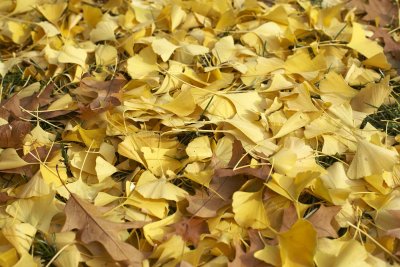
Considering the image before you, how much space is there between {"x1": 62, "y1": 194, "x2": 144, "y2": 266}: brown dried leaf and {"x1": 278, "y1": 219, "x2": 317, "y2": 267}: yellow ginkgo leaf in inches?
7.8

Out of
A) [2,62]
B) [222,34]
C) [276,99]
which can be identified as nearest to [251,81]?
[276,99]

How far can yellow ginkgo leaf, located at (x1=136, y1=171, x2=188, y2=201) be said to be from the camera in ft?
2.63

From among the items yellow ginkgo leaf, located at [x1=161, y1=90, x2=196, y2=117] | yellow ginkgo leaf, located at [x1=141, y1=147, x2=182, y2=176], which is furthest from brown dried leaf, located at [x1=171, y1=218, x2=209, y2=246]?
yellow ginkgo leaf, located at [x1=161, y1=90, x2=196, y2=117]

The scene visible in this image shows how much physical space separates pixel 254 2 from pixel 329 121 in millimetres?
411

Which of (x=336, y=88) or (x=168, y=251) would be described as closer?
(x=168, y=251)

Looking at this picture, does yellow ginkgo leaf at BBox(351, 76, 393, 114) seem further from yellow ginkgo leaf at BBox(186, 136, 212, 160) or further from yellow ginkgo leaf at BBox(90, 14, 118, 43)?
yellow ginkgo leaf at BBox(90, 14, 118, 43)

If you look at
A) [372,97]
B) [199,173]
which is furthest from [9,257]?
[372,97]

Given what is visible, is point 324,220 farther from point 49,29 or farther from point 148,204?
point 49,29

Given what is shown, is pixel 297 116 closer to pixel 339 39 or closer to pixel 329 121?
pixel 329 121

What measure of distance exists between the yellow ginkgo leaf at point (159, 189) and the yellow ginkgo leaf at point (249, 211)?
85 millimetres

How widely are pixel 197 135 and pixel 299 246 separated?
0.28m

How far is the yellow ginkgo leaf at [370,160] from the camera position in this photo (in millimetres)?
817

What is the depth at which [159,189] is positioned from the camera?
81cm

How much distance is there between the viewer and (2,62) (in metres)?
1.10
